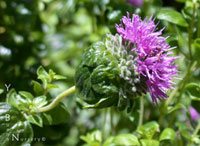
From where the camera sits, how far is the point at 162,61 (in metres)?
0.92

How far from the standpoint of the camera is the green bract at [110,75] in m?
0.86

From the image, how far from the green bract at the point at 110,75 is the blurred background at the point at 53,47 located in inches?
13.0

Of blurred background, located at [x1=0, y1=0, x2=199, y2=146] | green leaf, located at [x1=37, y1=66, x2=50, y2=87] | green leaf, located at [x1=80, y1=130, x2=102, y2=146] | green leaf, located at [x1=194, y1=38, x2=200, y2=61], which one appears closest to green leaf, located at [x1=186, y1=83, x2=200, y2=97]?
green leaf, located at [x1=194, y1=38, x2=200, y2=61]

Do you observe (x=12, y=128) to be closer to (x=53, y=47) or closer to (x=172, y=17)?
(x=172, y=17)

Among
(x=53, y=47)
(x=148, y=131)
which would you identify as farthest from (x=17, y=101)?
(x=53, y=47)

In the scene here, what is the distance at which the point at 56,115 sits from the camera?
3.51 ft

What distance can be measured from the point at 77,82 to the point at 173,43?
420 millimetres

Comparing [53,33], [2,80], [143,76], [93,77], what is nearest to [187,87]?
[143,76]

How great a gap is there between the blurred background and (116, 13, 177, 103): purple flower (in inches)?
11.9

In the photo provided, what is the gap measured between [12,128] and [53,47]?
37.0 inches

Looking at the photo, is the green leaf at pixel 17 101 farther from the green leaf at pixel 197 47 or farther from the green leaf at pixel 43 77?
the green leaf at pixel 197 47

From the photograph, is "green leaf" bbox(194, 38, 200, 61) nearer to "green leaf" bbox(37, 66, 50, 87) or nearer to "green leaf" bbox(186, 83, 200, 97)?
"green leaf" bbox(186, 83, 200, 97)

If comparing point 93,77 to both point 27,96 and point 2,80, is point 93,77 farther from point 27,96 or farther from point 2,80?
point 2,80

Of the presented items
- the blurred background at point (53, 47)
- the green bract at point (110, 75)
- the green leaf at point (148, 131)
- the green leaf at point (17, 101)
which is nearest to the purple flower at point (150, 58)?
the green bract at point (110, 75)
